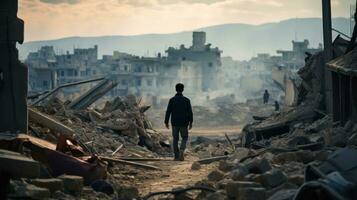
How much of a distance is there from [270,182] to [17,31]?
4.84 m

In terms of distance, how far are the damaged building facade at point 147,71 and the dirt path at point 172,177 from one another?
75248mm

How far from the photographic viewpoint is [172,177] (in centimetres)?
1110

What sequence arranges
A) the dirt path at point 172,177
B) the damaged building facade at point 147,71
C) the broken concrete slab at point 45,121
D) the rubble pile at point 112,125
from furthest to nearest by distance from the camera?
the damaged building facade at point 147,71 < the rubble pile at point 112,125 < the broken concrete slab at point 45,121 < the dirt path at point 172,177

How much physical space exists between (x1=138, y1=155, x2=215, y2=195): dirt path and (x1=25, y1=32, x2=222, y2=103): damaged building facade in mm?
75248

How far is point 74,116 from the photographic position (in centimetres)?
1931

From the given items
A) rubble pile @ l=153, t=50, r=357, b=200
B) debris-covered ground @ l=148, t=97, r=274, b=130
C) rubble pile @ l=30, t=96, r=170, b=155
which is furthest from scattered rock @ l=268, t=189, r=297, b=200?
debris-covered ground @ l=148, t=97, r=274, b=130

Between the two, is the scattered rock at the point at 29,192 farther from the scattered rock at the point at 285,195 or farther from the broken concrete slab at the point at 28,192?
the scattered rock at the point at 285,195

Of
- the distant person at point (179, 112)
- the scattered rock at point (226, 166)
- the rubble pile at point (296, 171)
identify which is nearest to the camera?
the rubble pile at point (296, 171)

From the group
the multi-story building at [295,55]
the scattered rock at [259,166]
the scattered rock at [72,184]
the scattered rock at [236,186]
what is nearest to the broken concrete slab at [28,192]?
the scattered rock at [72,184]

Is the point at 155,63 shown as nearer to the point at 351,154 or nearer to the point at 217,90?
the point at 217,90

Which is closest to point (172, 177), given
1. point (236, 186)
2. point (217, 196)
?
point (217, 196)

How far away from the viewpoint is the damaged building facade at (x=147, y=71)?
94.1 metres

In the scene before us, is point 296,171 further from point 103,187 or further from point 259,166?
point 103,187

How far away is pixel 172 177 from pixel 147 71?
85254 mm
